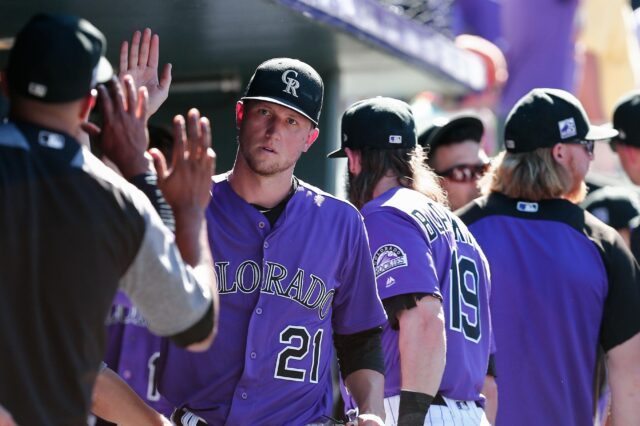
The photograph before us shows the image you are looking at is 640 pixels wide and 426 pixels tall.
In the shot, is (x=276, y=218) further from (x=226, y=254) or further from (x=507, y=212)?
(x=507, y=212)

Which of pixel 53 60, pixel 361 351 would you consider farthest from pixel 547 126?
pixel 53 60

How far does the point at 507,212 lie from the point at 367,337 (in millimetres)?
1327

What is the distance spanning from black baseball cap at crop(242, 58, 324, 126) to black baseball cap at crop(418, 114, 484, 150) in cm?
205

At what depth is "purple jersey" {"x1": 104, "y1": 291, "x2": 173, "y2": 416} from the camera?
5.20 meters

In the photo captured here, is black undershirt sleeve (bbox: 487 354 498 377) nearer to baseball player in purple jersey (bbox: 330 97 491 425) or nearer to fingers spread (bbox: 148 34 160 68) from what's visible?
baseball player in purple jersey (bbox: 330 97 491 425)

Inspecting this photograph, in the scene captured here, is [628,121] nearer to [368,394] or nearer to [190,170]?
[368,394]

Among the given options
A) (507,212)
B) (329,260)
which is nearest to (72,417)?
(329,260)

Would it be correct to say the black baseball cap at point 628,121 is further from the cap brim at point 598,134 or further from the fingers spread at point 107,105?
the fingers spread at point 107,105

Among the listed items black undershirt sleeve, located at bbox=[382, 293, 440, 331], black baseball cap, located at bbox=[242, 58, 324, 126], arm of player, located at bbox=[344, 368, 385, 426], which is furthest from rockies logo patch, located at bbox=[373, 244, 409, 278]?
black baseball cap, located at bbox=[242, 58, 324, 126]

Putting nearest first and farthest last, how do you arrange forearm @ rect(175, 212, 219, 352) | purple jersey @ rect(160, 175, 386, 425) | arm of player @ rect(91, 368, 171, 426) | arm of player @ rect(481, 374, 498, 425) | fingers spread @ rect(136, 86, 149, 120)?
1. forearm @ rect(175, 212, 219, 352)
2. fingers spread @ rect(136, 86, 149, 120)
3. arm of player @ rect(91, 368, 171, 426)
4. purple jersey @ rect(160, 175, 386, 425)
5. arm of player @ rect(481, 374, 498, 425)

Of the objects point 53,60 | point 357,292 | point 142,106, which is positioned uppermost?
point 53,60

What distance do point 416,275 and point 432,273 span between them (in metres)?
0.08

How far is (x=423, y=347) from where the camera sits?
414cm

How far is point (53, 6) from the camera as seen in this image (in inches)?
187
